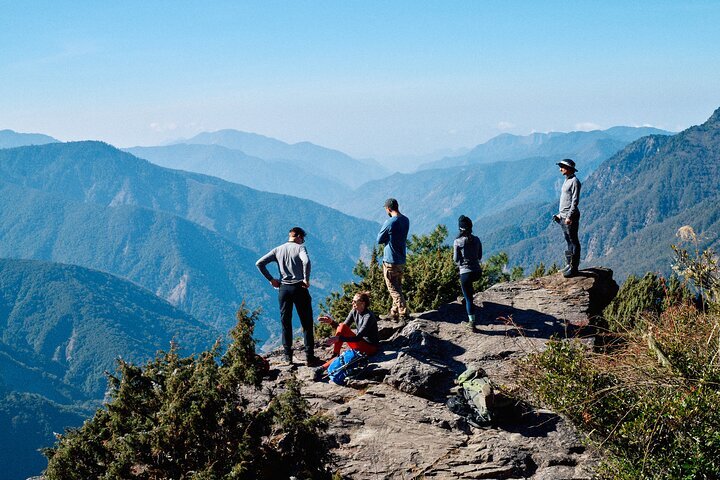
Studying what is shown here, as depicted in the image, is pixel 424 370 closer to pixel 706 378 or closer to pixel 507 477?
pixel 507 477

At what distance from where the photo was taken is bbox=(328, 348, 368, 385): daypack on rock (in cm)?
1029

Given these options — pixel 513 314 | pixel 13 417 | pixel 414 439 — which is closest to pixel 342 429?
pixel 414 439

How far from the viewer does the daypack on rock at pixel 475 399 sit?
28.4ft

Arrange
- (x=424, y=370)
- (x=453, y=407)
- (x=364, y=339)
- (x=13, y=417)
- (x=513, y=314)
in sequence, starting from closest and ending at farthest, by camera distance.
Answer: (x=453, y=407)
(x=424, y=370)
(x=364, y=339)
(x=513, y=314)
(x=13, y=417)

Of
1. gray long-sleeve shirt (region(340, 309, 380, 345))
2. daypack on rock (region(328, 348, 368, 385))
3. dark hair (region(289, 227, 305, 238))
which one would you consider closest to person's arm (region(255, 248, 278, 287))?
dark hair (region(289, 227, 305, 238))

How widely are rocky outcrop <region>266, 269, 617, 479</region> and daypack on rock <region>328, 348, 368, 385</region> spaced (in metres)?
0.18

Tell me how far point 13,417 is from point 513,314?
176 meters

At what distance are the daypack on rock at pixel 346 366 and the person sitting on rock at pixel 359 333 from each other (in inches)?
8.8

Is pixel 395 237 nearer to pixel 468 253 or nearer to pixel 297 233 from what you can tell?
pixel 468 253

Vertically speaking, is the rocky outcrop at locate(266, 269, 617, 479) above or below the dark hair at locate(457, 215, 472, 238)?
below

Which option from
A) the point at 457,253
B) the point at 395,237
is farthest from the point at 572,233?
the point at 395,237

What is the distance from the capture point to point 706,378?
5867 millimetres

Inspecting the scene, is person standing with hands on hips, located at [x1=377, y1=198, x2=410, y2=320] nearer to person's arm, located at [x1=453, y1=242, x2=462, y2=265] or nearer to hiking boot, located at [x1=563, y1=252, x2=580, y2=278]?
person's arm, located at [x1=453, y1=242, x2=462, y2=265]

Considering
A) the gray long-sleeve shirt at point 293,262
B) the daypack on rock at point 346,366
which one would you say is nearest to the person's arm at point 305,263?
the gray long-sleeve shirt at point 293,262
